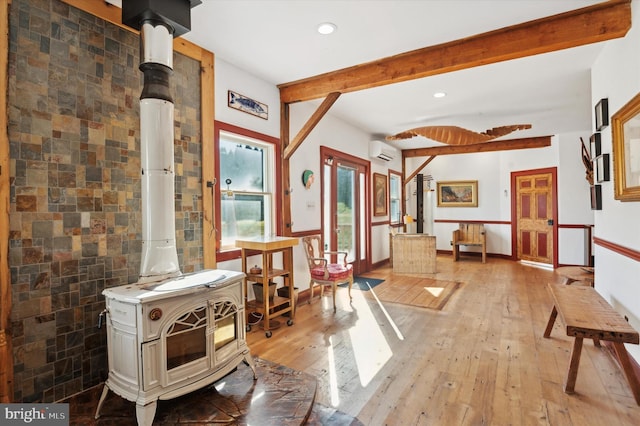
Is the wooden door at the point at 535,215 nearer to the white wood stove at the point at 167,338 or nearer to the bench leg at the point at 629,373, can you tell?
the bench leg at the point at 629,373

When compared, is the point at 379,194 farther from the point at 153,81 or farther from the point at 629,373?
the point at 153,81

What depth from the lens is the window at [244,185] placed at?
322cm

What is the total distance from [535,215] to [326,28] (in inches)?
256

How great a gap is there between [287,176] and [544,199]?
19.1 feet

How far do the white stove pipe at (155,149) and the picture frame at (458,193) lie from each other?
7592 mm

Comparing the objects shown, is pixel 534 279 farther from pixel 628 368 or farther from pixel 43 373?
pixel 43 373

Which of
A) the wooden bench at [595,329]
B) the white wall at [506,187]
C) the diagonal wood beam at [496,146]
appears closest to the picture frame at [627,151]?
the wooden bench at [595,329]

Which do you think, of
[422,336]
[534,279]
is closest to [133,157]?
[422,336]

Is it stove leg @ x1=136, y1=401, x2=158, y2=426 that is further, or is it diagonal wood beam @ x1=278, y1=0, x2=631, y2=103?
diagonal wood beam @ x1=278, y1=0, x2=631, y2=103

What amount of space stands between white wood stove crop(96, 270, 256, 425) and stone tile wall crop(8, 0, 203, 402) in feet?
1.48

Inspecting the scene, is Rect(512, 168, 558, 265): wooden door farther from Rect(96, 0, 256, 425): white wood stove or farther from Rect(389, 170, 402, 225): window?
Rect(96, 0, 256, 425): white wood stove

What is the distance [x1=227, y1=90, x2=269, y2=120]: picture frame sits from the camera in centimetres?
326

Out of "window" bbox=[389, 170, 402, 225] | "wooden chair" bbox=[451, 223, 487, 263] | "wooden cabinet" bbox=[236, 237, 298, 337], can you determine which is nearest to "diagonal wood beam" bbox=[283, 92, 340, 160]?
"wooden cabinet" bbox=[236, 237, 298, 337]

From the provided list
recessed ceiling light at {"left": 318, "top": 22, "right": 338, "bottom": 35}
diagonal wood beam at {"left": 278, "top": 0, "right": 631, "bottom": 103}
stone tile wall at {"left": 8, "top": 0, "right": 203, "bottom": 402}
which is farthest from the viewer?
recessed ceiling light at {"left": 318, "top": 22, "right": 338, "bottom": 35}
